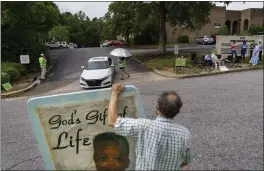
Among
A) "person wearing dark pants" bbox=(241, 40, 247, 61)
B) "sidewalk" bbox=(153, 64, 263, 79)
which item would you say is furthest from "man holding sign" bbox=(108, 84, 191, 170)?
"person wearing dark pants" bbox=(241, 40, 247, 61)

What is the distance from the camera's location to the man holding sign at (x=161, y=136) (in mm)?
2271

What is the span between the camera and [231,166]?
4.61m

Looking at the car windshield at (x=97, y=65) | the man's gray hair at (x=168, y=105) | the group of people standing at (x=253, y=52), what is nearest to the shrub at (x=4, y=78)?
the car windshield at (x=97, y=65)

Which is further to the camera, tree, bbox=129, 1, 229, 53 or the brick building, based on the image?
the brick building

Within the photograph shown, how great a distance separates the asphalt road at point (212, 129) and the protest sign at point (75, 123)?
236 centimetres

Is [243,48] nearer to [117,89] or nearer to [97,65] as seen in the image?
[97,65]

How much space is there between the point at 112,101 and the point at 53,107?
0.56m

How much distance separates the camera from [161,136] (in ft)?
→ 7.45

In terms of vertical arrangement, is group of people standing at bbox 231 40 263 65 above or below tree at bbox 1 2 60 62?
below

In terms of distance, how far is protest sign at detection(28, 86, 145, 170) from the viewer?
98.7 inches

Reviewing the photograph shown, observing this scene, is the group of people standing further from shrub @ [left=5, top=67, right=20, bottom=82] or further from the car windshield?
shrub @ [left=5, top=67, right=20, bottom=82]

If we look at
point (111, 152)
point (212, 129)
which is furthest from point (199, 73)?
point (111, 152)

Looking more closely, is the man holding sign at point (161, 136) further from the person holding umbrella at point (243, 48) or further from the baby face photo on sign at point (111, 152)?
the person holding umbrella at point (243, 48)

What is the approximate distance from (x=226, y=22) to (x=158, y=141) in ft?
181
